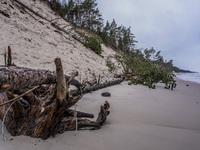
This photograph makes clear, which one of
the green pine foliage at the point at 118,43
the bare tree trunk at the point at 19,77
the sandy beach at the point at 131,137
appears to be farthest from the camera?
the green pine foliage at the point at 118,43

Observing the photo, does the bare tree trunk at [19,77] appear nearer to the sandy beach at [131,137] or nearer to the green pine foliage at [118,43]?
the sandy beach at [131,137]

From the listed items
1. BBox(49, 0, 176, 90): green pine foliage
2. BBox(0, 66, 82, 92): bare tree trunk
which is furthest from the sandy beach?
BBox(49, 0, 176, 90): green pine foliage

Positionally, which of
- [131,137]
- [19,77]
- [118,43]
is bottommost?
[131,137]

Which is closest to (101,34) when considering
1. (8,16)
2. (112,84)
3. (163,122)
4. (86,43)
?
(86,43)

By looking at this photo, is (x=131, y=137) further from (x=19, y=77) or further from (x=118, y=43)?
(x=118, y=43)

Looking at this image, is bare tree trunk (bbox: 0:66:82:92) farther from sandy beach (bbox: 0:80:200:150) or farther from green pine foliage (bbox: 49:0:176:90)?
green pine foliage (bbox: 49:0:176:90)

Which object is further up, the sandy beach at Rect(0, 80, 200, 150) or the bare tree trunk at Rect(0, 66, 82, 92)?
the bare tree trunk at Rect(0, 66, 82, 92)

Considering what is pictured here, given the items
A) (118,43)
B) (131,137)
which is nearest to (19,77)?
(131,137)

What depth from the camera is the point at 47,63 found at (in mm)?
6223

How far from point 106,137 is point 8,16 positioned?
398 inches

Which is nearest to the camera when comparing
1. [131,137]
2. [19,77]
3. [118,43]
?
[19,77]

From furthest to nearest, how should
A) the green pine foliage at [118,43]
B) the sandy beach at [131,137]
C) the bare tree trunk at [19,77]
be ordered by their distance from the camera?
the green pine foliage at [118,43]
the sandy beach at [131,137]
the bare tree trunk at [19,77]

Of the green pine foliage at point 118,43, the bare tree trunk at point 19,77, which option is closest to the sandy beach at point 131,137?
the bare tree trunk at point 19,77

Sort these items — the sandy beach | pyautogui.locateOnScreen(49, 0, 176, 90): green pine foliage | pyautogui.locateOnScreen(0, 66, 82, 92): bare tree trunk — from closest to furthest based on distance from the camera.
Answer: pyautogui.locateOnScreen(0, 66, 82, 92): bare tree trunk → the sandy beach → pyautogui.locateOnScreen(49, 0, 176, 90): green pine foliage
